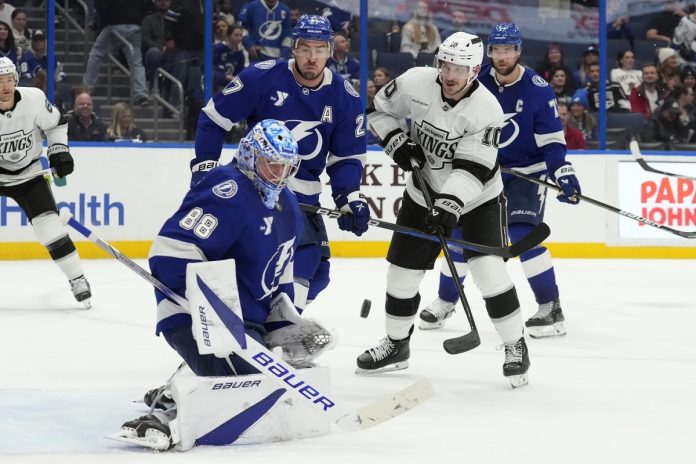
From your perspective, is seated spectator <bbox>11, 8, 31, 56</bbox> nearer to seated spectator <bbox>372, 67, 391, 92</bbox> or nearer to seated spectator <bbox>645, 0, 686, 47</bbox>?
seated spectator <bbox>372, 67, 391, 92</bbox>

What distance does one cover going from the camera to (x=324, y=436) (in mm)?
3197

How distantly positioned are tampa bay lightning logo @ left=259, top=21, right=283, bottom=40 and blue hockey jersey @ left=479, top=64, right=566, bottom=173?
11.4 ft

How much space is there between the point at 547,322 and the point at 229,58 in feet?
12.8

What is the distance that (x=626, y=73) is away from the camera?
8.73 meters

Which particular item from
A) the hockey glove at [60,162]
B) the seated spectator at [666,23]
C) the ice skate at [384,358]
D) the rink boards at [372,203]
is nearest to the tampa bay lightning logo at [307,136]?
the ice skate at [384,358]

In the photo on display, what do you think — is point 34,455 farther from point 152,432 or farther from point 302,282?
point 302,282

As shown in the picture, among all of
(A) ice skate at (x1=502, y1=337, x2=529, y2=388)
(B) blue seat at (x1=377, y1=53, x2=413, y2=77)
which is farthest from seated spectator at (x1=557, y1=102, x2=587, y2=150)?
(A) ice skate at (x1=502, y1=337, x2=529, y2=388)

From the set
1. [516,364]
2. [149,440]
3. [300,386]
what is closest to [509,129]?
[516,364]

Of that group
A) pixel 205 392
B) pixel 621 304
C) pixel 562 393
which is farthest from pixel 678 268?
pixel 205 392

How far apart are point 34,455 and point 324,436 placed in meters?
0.73

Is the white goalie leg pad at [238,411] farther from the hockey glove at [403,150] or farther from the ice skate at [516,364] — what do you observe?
the hockey glove at [403,150]

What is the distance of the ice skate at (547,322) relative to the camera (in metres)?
5.18

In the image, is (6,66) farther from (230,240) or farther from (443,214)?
A: (230,240)

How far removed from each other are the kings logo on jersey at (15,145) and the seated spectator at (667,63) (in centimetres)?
482
